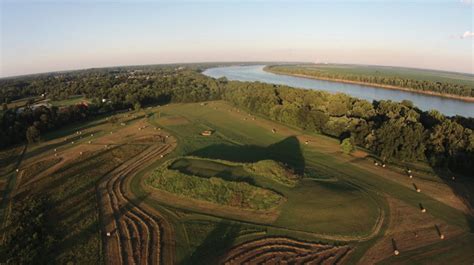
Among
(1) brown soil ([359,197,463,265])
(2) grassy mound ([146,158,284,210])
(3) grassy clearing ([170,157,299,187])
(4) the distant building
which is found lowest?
(1) brown soil ([359,197,463,265])

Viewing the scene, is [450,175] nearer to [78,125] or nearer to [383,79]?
[78,125]

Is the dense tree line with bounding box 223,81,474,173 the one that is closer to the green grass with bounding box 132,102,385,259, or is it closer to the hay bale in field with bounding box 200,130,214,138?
the green grass with bounding box 132,102,385,259

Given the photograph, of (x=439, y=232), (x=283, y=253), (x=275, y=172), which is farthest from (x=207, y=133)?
(x=439, y=232)

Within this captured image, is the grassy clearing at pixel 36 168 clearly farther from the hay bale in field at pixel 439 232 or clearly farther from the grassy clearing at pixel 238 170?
the hay bale in field at pixel 439 232

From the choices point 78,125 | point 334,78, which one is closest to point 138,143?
point 78,125

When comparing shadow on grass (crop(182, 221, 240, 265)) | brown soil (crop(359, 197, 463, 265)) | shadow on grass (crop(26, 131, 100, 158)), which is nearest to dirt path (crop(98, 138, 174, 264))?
shadow on grass (crop(182, 221, 240, 265))

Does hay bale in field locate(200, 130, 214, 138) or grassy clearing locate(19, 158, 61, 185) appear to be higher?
hay bale in field locate(200, 130, 214, 138)

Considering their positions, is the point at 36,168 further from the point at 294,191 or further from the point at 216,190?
the point at 294,191
